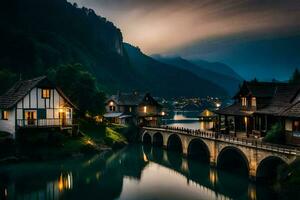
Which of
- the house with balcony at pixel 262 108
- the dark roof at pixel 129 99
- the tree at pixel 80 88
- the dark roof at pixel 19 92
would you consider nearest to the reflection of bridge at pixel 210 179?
the house with balcony at pixel 262 108

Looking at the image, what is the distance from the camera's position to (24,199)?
38.3 meters

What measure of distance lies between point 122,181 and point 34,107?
22.6 metres

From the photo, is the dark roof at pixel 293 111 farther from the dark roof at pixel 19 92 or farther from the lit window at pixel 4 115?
the lit window at pixel 4 115

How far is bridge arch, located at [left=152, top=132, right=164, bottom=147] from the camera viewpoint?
81.2 metres

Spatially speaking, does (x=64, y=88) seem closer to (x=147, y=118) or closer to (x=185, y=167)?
(x=147, y=118)

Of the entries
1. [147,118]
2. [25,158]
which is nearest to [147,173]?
[25,158]

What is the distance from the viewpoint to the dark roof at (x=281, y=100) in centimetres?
4775

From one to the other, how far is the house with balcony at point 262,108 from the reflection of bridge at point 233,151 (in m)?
4.38

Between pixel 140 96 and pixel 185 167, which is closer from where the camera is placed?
pixel 185 167

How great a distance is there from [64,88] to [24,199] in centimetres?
4078

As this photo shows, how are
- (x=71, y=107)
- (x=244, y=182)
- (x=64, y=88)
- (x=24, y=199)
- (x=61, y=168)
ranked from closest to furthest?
(x=24, y=199) → (x=244, y=182) → (x=61, y=168) → (x=71, y=107) → (x=64, y=88)

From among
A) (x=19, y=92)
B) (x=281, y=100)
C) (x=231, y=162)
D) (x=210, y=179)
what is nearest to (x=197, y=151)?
(x=231, y=162)

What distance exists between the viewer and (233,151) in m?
55.2

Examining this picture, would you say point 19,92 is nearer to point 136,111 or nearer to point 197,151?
point 197,151
